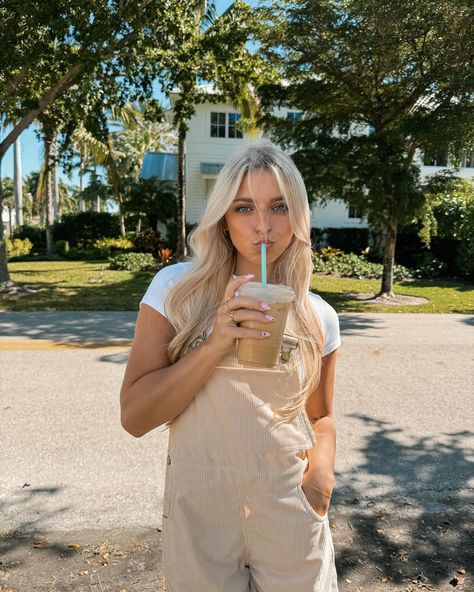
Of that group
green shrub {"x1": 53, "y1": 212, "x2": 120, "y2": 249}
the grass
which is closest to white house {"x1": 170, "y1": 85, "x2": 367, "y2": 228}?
green shrub {"x1": 53, "y1": 212, "x2": 120, "y2": 249}

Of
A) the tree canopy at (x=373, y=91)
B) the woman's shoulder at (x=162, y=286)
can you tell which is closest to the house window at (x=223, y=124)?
the tree canopy at (x=373, y=91)

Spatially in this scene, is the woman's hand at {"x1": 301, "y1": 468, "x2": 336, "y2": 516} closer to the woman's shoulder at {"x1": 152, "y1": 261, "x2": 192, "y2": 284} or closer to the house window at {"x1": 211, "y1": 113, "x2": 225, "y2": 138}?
the woman's shoulder at {"x1": 152, "y1": 261, "x2": 192, "y2": 284}

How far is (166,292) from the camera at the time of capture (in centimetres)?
164

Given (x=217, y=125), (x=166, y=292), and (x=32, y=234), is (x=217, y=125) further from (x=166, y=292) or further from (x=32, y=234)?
(x=166, y=292)

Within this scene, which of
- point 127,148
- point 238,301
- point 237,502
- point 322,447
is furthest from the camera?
point 127,148

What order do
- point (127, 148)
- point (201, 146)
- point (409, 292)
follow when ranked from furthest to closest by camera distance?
point (127, 148), point (201, 146), point (409, 292)

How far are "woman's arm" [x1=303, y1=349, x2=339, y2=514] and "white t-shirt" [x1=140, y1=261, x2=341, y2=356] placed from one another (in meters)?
0.06

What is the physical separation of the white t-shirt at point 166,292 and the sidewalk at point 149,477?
5.07 ft

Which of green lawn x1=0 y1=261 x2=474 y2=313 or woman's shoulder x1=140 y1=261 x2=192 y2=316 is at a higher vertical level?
woman's shoulder x1=140 y1=261 x2=192 y2=316

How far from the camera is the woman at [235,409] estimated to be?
1.50 metres

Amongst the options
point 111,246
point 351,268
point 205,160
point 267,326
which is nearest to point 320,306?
point 267,326

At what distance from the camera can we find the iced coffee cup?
1436 millimetres

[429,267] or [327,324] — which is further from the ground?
[327,324]

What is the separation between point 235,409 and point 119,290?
40.4ft
